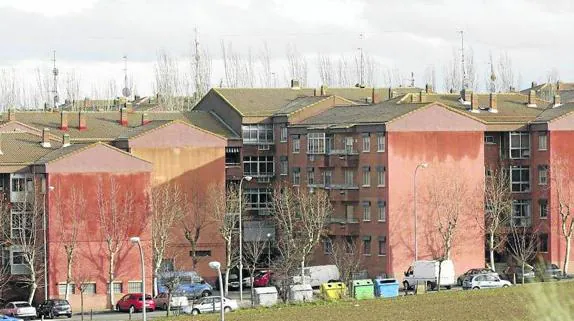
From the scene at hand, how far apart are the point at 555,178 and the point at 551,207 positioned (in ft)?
5.76

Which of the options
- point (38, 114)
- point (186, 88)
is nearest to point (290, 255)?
point (38, 114)

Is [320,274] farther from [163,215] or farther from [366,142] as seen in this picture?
[163,215]

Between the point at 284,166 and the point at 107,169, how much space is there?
736 inches

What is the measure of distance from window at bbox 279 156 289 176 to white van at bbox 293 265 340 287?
535 inches

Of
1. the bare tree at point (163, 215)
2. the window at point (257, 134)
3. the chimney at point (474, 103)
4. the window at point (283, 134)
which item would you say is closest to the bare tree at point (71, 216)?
the bare tree at point (163, 215)

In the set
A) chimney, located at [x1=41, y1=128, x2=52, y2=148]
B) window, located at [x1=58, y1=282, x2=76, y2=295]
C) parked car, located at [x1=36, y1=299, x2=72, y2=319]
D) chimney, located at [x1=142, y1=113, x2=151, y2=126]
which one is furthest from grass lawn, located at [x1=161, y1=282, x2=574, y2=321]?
chimney, located at [x1=142, y1=113, x2=151, y2=126]

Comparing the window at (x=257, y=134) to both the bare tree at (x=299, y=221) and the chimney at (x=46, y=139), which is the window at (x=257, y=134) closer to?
the bare tree at (x=299, y=221)

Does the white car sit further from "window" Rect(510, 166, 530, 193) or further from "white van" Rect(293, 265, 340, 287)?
"window" Rect(510, 166, 530, 193)

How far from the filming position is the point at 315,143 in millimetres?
85438

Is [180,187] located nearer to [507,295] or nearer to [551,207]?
[551,207]

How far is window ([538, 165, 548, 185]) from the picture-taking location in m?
83.0

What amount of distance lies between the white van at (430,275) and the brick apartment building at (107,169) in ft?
45.7

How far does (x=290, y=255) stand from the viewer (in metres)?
74.7

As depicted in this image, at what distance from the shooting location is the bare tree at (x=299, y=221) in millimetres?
75500
